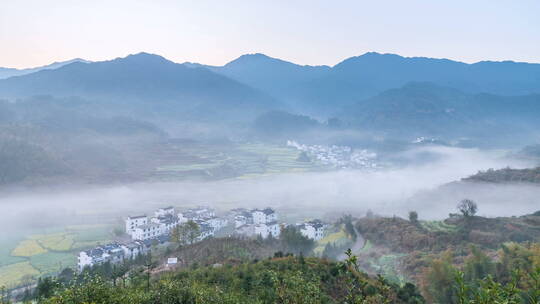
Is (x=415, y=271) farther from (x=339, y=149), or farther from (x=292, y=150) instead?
(x=339, y=149)

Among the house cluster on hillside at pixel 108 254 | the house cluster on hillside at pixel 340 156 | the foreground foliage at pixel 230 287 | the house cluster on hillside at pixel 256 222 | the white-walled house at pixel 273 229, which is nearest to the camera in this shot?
the foreground foliage at pixel 230 287

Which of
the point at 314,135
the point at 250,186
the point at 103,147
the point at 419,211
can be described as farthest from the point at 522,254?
the point at 314,135

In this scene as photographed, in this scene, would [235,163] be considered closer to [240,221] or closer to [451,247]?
[240,221]

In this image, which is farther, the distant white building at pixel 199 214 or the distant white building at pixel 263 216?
the distant white building at pixel 263 216

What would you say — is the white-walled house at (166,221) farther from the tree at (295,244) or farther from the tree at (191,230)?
the tree at (295,244)

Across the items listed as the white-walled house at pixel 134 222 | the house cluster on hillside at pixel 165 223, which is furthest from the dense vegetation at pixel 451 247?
the white-walled house at pixel 134 222

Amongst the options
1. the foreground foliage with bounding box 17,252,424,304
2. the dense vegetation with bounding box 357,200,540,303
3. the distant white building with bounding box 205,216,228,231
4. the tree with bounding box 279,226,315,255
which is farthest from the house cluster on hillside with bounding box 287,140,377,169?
the foreground foliage with bounding box 17,252,424,304
